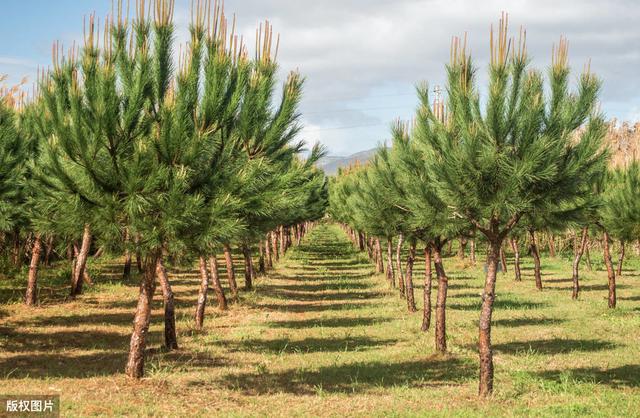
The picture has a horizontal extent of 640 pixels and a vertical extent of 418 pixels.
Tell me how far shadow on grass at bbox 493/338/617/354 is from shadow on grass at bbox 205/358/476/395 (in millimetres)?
2353

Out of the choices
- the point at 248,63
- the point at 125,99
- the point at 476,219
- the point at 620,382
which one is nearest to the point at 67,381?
the point at 125,99

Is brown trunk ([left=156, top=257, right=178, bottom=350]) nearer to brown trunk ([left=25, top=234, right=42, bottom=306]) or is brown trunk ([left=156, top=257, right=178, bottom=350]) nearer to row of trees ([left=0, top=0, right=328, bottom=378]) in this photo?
row of trees ([left=0, top=0, right=328, bottom=378])

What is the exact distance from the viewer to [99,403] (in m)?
10.3

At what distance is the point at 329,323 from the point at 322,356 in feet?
17.7

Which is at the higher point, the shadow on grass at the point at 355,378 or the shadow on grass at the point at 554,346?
the shadow on grass at the point at 554,346

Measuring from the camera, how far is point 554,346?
17.1 meters

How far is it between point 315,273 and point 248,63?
28058mm

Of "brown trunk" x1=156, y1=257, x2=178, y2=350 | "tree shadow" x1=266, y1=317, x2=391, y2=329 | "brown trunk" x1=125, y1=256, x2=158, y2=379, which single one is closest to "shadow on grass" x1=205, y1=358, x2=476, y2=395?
"brown trunk" x1=125, y1=256, x2=158, y2=379

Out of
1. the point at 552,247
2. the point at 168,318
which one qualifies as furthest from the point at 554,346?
the point at 552,247

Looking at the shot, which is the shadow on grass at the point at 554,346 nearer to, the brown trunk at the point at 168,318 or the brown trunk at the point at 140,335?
the brown trunk at the point at 168,318

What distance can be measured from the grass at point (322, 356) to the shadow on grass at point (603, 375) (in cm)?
4

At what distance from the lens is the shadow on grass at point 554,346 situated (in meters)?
16.5

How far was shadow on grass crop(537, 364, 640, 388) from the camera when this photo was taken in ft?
43.0

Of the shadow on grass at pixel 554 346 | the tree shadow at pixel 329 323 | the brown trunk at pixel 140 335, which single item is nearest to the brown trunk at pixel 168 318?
the brown trunk at pixel 140 335
